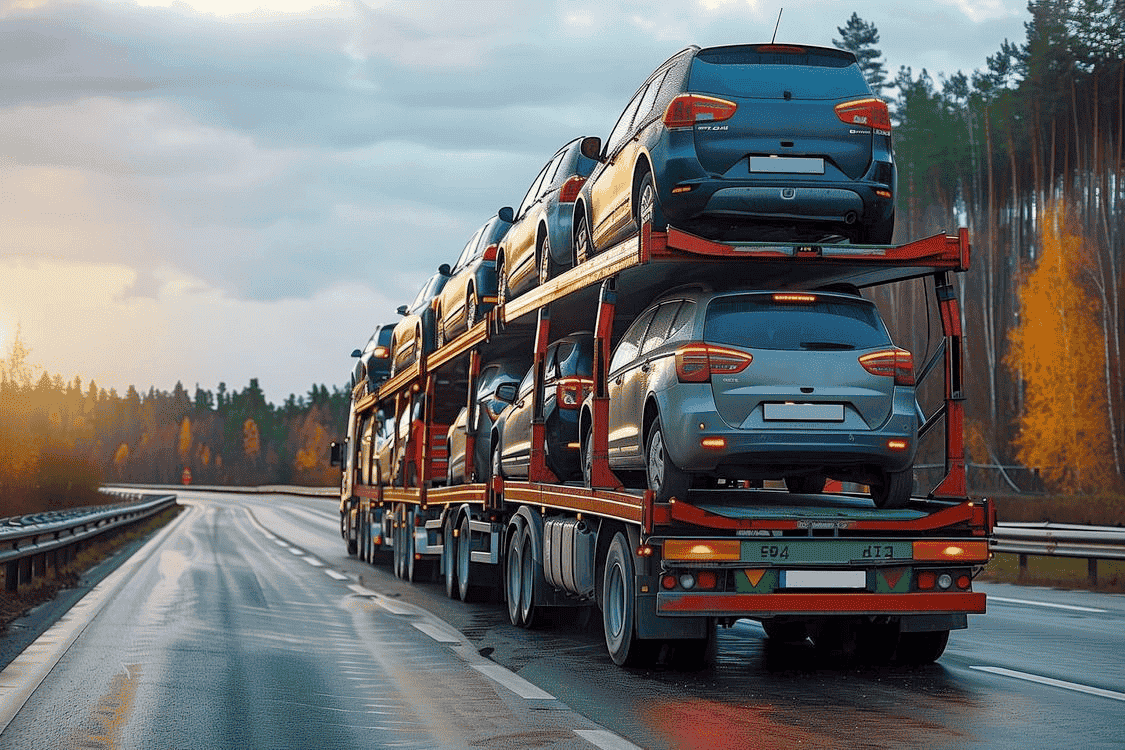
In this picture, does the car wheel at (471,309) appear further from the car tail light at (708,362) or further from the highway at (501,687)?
the car tail light at (708,362)

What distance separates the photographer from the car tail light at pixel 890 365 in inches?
373

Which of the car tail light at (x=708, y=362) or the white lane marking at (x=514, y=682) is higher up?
the car tail light at (x=708, y=362)

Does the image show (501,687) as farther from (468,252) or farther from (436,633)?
(468,252)

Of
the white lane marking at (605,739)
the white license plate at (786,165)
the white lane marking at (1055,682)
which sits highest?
the white license plate at (786,165)

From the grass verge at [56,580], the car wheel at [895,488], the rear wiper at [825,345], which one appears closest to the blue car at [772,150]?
the rear wiper at [825,345]

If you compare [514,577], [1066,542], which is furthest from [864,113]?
[1066,542]

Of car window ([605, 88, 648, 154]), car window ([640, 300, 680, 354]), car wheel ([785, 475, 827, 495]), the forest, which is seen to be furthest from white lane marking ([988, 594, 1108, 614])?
the forest

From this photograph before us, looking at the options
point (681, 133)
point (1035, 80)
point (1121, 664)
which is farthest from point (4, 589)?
point (1035, 80)

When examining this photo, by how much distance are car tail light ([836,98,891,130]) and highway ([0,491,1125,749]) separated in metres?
3.82

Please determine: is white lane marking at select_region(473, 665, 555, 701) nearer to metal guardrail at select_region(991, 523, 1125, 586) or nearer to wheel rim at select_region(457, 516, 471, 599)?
wheel rim at select_region(457, 516, 471, 599)

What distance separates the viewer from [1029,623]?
1352cm

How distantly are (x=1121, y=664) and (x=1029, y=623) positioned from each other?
3.22 metres

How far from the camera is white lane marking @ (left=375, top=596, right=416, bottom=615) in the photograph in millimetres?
15547

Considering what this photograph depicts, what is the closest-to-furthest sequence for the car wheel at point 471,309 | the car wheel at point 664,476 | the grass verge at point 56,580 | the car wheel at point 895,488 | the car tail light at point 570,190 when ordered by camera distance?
1. the car wheel at point 664,476
2. the car wheel at point 895,488
3. the car tail light at point 570,190
4. the grass verge at point 56,580
5. the car wheel at point 471,309
